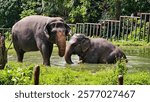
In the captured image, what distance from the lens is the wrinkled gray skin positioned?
16.2 meters

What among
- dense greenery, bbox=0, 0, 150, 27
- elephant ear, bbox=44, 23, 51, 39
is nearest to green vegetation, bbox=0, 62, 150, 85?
elephant ear, bbox=44, 23, 51, 39

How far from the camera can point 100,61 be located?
53.7 feet

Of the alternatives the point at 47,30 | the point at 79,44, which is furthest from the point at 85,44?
the point at 47,30

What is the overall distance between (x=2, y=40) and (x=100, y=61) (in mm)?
5953

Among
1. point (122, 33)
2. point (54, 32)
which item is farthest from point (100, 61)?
point (122, 33)

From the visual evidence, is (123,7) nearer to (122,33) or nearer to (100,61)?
(122,33)

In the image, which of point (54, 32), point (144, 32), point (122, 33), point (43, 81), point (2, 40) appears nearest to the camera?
point (43, 81)

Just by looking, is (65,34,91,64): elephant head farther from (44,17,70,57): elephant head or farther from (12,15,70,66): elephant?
(44,17,70,57): elephant head

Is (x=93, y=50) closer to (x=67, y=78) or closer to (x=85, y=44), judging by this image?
(x=85, y=44)

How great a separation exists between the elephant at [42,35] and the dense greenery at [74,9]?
18531mm

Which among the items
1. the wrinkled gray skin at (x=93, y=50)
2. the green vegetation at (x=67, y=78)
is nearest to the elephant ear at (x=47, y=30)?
the wrinkled gray skin at (x=93, y=50)

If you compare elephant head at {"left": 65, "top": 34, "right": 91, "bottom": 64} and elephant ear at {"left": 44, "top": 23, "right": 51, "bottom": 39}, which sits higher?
elephant ear at {"left": 44, "top": 23, "right": 51, "bottom": 39}

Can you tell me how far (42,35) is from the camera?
14.7m

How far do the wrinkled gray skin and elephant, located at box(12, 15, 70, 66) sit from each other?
148 cm
